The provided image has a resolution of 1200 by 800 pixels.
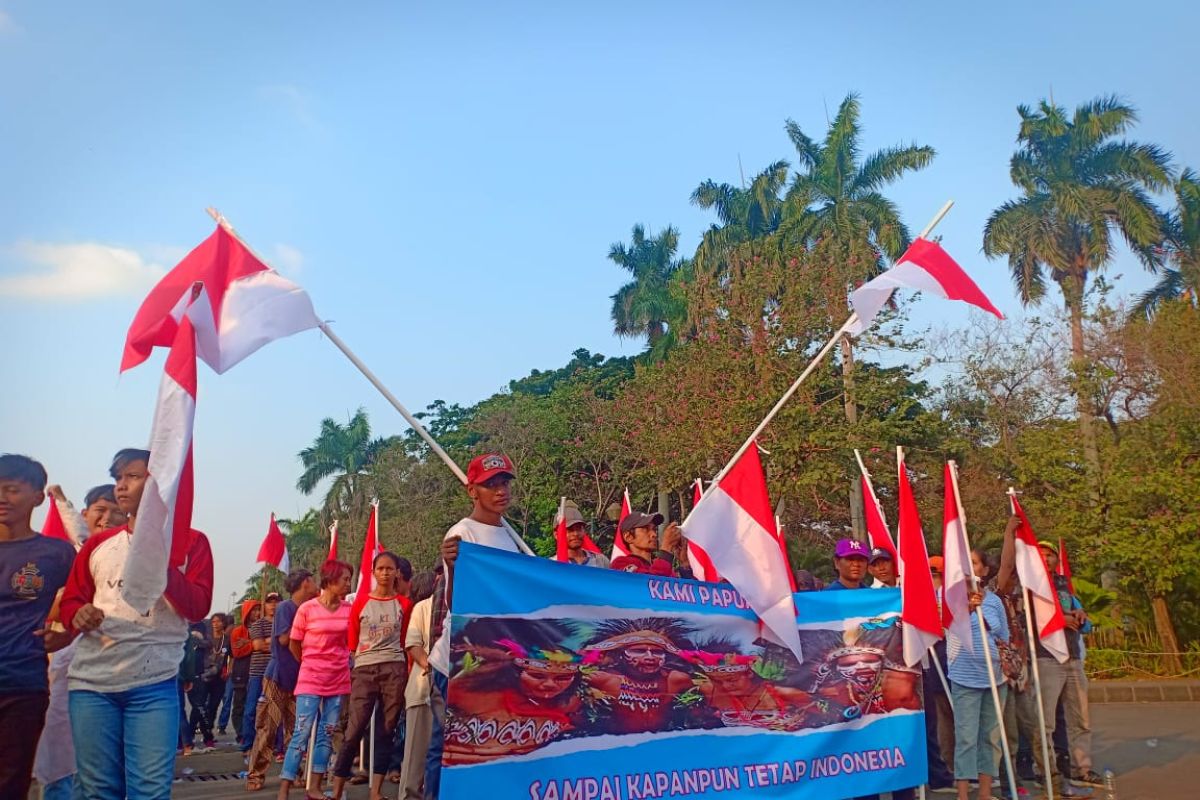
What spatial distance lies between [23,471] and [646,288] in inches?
1585

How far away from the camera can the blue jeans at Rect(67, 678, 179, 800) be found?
448 cm

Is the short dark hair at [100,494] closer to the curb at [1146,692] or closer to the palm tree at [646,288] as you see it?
the curb at [1146,692]

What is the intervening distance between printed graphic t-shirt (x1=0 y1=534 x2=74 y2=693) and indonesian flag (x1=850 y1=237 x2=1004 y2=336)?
5.28m

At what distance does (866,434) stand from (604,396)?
23704mm

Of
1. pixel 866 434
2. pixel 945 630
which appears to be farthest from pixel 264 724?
pixel 866 434

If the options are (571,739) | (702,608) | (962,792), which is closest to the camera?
(571,739)

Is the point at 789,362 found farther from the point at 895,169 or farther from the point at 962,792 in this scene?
the point at 962,792

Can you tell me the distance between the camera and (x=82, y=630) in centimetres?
450

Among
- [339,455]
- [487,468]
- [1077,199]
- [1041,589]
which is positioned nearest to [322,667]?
[487,468]

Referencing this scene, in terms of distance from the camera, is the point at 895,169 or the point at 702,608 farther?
the point at 895,169

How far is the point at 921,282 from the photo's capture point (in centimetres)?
790

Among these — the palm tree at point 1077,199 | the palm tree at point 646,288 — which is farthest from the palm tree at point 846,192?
the palm tree at point 646,288

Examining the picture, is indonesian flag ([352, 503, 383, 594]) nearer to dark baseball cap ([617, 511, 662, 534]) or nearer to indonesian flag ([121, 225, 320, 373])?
dark baseball cap ([617, 511, 662, 534])

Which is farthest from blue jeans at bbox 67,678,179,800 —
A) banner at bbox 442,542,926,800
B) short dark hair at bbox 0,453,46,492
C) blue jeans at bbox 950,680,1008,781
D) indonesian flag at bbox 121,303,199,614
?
blue jeans at bbox 950,680,1008,781
